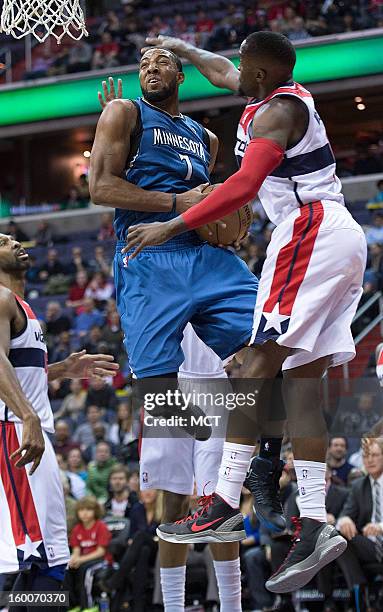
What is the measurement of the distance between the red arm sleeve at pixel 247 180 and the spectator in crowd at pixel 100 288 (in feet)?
42.3

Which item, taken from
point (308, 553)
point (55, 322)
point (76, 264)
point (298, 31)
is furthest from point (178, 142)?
point (298, 31)

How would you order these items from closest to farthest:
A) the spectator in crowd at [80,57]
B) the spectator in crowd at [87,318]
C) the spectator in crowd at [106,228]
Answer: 1. the spectator in crowd at [87,318]
2. the spectator in crowd at [106,228]
3. the spectator in crowd at [80,57]

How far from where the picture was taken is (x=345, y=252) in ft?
15.8

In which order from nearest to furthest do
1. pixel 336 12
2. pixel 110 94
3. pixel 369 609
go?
pixel 110 94, pixel 369 609, pixel 336 12

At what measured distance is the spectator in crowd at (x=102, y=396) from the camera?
551 inches

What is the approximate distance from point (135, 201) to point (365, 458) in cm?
456

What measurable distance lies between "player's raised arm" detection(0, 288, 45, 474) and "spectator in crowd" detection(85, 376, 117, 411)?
7872mm

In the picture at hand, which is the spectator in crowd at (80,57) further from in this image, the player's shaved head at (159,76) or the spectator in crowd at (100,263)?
the player's shaved head at (159,76)

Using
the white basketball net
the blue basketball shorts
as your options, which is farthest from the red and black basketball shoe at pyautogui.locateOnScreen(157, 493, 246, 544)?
the white basketball net

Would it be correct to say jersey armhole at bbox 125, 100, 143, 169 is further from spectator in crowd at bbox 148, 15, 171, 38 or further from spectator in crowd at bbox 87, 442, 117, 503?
spectator in crowd at bbox 148, 15, 171, 38

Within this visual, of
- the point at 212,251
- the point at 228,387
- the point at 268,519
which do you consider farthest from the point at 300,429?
the point at 212,251

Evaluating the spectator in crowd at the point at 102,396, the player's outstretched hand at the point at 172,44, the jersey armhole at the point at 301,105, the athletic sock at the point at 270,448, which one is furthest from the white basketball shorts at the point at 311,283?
the spectator in crowd at the point at 102,396

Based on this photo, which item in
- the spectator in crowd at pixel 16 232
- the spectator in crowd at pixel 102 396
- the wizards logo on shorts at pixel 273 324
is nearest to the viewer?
the wizards logo on shorts at pixel 273 324

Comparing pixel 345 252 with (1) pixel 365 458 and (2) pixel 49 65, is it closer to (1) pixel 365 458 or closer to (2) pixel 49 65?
(1) pixel 365 458
